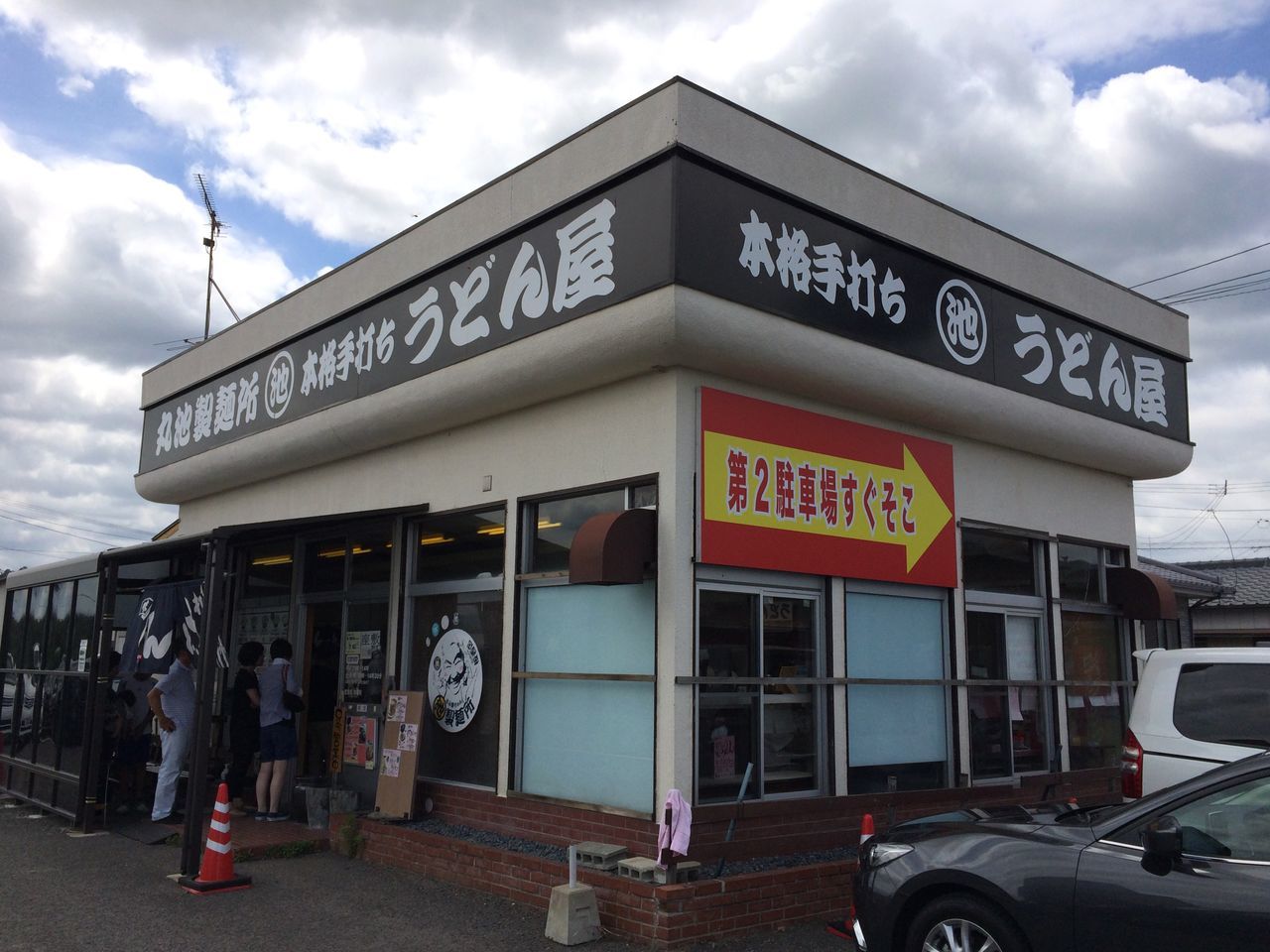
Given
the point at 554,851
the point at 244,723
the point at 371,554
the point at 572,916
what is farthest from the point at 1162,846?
the point at 244,723

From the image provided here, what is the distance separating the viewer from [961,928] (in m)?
5.33

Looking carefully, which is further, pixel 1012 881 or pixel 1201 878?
pixel 1012 881

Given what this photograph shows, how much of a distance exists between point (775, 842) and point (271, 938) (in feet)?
12.2

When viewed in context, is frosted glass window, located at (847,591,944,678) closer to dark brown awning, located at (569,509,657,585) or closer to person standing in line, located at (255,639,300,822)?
dark brown awning, located at (569,509,657,585)

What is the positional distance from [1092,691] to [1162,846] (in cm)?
756

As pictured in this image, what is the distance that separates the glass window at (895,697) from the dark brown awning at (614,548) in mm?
2229

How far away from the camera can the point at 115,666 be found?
39.7 feet

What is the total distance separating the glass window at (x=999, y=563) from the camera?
34.3 ft

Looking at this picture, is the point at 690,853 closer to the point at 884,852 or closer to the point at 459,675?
the point at 884,852

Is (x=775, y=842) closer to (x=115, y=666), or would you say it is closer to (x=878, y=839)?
(x=878, y=839)

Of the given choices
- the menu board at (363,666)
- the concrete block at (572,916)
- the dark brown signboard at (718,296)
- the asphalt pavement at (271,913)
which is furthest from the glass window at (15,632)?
the concrete block at (572,916)

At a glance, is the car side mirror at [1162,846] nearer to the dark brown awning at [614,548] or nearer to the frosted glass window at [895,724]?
the dark brown awning at [614,548]

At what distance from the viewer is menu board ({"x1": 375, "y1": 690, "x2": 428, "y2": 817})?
984 cm

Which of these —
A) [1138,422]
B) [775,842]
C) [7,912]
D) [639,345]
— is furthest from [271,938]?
[1138,422]
